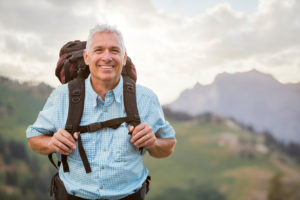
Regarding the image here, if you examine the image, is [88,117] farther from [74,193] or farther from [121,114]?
[74,193]

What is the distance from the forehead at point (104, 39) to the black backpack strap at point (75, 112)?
32cm

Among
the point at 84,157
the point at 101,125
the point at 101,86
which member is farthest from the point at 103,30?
the point at 84,157

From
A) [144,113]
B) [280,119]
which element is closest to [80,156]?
[144,113]

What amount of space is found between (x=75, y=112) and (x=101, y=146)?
11.8 inches

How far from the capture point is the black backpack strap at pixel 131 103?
1.88 meters

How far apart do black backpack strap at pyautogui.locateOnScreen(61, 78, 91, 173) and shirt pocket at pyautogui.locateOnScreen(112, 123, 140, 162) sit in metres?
0.21

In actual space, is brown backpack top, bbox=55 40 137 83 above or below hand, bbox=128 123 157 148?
above

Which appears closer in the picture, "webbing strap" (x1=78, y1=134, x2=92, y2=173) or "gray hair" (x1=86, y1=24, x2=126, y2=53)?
"webbing strap" (x1=78, y1=134, x2=92, y2=173)

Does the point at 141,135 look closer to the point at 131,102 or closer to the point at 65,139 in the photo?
the point at 131,102

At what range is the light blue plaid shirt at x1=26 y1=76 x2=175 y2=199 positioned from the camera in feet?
6.02

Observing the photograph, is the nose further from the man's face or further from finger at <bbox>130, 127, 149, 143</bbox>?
finger at <bbox>130, 127, 149, 143</bbox>

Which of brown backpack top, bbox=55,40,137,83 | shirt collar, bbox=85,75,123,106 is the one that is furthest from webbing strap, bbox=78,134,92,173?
brown backpack top, bbox=55,40,137,83

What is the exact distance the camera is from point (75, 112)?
186 cm

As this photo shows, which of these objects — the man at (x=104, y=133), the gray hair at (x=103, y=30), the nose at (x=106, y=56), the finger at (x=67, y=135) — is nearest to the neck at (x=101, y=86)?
the man at (x=104, y=133)
